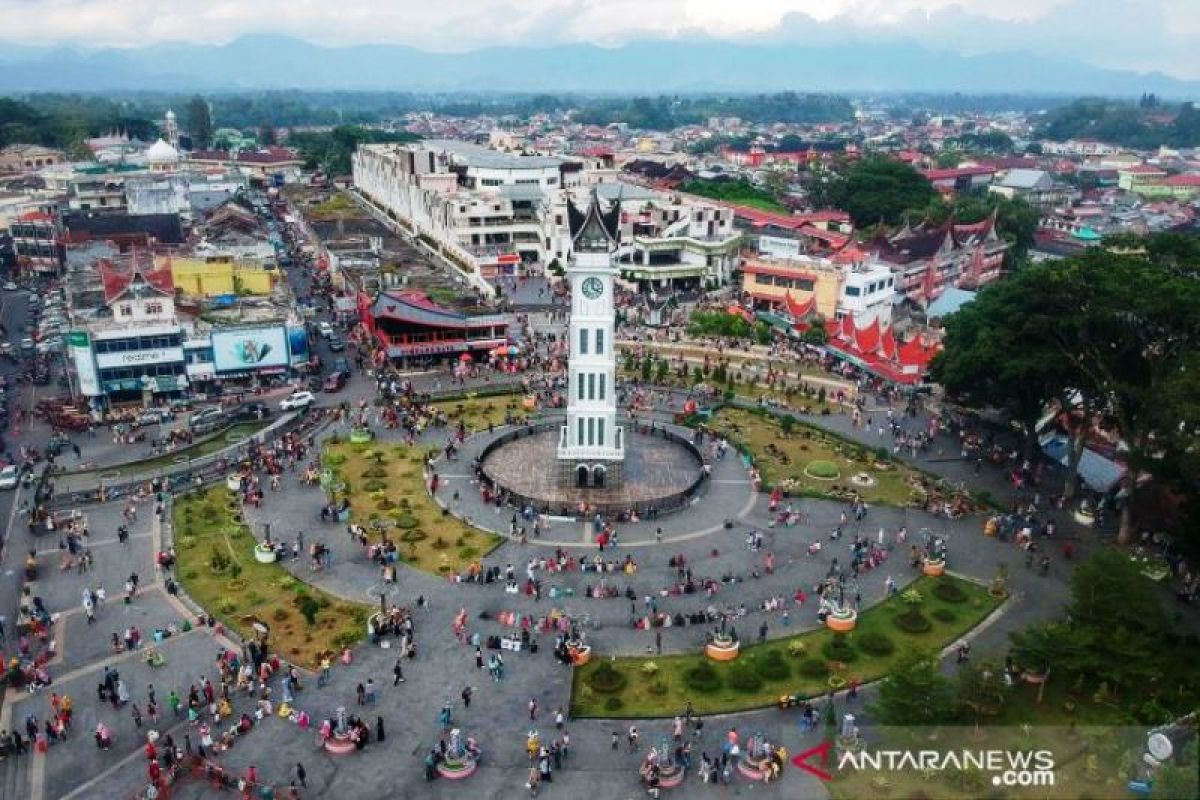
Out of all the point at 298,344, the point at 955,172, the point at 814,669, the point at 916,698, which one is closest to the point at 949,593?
the point at 814,669

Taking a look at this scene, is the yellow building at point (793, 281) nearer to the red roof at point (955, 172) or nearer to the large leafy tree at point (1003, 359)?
the large leafy tree at point (1003, 359)

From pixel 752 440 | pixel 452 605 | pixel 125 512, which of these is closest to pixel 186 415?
pixel 125 512

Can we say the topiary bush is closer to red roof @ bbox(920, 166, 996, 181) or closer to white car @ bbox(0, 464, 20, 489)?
white car @ bbox(0, 464, 20, 489)

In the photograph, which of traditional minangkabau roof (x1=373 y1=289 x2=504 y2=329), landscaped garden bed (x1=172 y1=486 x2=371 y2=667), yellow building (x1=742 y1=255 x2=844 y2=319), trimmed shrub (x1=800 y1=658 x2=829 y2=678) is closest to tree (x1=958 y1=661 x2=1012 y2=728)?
trimmed shrub (x1=800 y1=658 x2=829 y2=678)

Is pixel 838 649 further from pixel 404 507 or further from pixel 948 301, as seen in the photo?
pixel 948 301

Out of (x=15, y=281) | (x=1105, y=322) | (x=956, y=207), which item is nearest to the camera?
(x=1105, y=322)

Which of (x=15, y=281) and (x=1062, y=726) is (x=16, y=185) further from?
(x=1062, y=726)

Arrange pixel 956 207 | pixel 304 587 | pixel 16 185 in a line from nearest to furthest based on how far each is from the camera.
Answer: pixel 304 587 < pixel 956 207 < pixel 16 185
